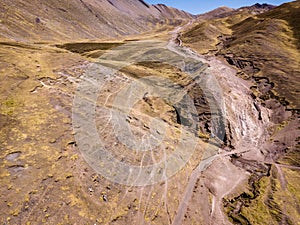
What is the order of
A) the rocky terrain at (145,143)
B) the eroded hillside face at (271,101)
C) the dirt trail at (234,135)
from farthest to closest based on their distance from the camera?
1. the eroded hillside face at (271,101)
2. the dirt trail at (234,135)
3. the rocky terrain at (145,143)

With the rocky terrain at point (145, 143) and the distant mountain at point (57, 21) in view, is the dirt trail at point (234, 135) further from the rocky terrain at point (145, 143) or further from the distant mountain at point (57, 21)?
the distant mountain at point (57, 21)

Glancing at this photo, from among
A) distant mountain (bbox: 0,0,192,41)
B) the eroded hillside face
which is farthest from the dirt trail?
distant mountain (bbox: 0,0,192,41)

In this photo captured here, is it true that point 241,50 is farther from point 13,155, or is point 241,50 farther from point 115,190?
point 13,155

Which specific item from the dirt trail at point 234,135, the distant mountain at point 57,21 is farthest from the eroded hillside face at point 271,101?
the distant mountain at point 57,21

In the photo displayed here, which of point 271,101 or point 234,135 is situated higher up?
point 271,101

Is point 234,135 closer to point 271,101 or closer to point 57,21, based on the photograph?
point 271,101

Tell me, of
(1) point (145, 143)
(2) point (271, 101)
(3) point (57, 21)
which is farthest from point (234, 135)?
(3) point (57, 21)

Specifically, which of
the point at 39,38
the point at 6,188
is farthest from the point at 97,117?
the point at 39,38

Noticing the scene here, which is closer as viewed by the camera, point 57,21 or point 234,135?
point 234,135
